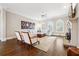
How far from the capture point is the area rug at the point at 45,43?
265 centimetres

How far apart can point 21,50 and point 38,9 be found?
1.08 m

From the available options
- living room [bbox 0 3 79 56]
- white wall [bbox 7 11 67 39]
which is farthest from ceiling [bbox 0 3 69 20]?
white wall [bbox 7 11 67 39]

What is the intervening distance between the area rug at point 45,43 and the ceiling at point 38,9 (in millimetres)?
601

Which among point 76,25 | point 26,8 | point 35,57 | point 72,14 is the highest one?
point 26,8

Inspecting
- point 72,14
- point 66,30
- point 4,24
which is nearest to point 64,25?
point 66,30

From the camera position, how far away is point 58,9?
237 cm

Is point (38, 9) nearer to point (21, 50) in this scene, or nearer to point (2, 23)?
point (2, 23)

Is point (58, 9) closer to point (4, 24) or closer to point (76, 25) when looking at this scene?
point (76, 25)

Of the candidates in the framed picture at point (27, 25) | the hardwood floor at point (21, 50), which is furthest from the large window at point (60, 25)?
the framed picture at point (27, 25)

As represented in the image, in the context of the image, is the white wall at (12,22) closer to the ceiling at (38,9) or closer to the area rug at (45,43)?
the ceiling at (38,9)

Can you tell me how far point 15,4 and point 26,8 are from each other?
0.27 metres

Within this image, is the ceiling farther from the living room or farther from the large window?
the large window

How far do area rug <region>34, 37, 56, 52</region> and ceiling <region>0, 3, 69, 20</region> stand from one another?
601 mm

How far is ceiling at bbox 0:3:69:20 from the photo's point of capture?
92.1 inches
